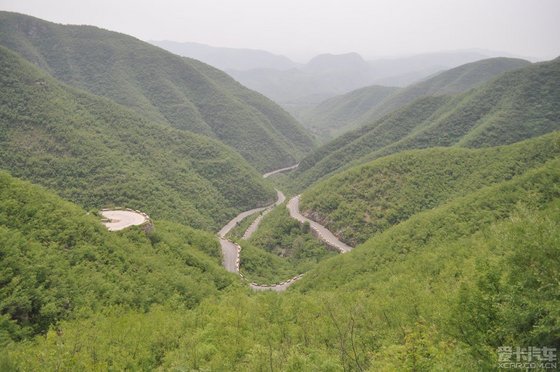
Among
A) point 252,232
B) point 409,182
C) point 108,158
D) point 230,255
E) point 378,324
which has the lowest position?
point 252,232

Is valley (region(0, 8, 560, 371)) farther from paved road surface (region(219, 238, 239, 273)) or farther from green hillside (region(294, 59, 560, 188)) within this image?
green hillside (region(294, 59, 560, 188))

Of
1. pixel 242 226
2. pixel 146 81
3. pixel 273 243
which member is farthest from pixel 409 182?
pixel 146 81

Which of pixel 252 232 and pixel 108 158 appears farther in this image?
pixel 252 232

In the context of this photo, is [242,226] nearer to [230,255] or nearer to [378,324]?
[230,255]

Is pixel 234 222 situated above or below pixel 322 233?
below

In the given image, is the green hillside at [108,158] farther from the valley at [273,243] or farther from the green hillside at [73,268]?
the green hillside at [73,268]

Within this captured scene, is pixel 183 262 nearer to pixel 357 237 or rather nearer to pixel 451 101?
pixel 357 237

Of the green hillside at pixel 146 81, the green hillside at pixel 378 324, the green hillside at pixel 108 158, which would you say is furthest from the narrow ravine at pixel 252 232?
the green hillside at pixel 146 81
